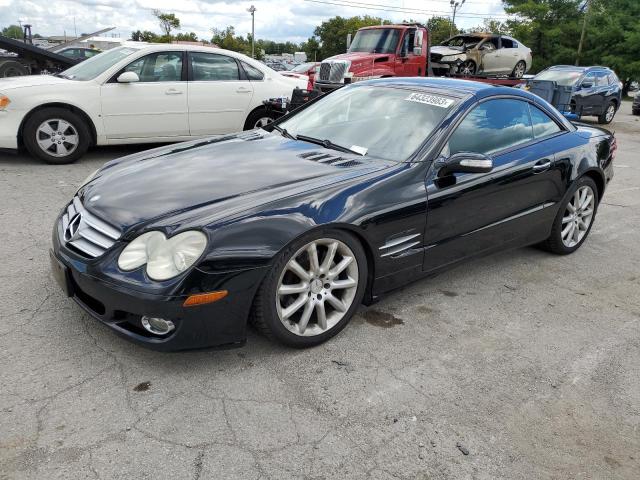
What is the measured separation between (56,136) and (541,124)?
19.1ft

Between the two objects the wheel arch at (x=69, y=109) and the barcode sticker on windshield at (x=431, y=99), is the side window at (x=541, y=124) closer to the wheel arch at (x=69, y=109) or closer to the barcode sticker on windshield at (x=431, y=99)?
the barcode sticker on windshield at (x=431, y=99)

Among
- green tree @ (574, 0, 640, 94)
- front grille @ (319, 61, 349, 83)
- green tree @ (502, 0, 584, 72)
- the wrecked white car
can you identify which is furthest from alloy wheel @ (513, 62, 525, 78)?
green tree @ (502, 0, 584, 72)

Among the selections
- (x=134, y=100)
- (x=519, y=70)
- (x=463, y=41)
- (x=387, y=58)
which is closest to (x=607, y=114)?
(x=519, y=70)

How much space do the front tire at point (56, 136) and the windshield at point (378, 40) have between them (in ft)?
27.1

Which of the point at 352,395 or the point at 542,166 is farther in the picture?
the point at 542,166

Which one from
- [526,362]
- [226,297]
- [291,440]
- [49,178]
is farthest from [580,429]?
[49,178]

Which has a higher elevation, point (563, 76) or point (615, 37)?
point (615, 37)

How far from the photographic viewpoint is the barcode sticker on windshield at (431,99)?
3.78 metres

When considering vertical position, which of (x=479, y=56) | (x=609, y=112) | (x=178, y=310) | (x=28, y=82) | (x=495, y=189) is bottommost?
(x=609, y=112)

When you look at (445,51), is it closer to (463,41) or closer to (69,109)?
(463,41)

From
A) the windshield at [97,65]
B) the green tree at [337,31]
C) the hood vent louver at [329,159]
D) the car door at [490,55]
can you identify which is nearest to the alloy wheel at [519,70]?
the car door at [490,55]

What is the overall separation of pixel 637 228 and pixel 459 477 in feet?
15.3

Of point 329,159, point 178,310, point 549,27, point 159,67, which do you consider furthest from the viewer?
point 549,27

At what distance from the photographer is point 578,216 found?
482 centimetres
